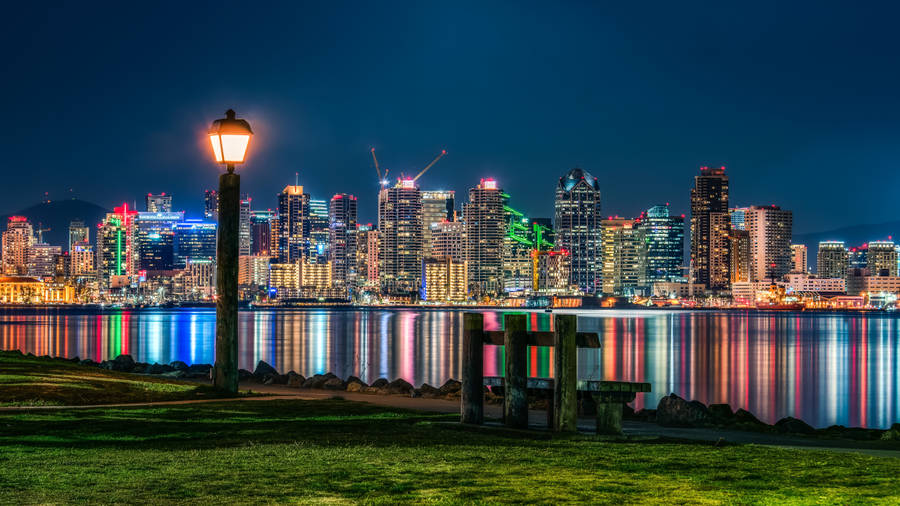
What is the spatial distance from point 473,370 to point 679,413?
751cm

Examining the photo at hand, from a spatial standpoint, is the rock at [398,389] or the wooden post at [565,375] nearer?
the wooden post at [565,375]

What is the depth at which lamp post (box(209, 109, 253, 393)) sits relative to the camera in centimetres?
1695

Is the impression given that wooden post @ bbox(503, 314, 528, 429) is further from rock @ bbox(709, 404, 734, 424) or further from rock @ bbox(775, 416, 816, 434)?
rock @ bbox(775, 416, 816, 434)

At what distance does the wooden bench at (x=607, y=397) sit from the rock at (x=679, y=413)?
6.58 metres

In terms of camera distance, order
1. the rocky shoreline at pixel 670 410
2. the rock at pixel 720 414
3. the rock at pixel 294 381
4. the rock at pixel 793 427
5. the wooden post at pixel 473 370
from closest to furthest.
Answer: the wooden post at pixel 473 370
the rocky shoreline at pixel 670 410
the rock at pixel 793 427
the rock at pixel 720 414
the rock at pixel 294 381

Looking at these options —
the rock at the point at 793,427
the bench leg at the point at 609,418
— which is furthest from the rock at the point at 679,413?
the bench leg at the point at 609,418

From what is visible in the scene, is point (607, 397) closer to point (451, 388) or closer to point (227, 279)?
point (227, 279)

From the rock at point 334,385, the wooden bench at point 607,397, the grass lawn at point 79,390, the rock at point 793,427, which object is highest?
the wooden bench at point 607,397

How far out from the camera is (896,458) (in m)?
11.7

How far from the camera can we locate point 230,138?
16.9 metres

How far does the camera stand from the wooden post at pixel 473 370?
13.2m

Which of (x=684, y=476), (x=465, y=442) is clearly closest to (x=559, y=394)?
(x=465, y=442)

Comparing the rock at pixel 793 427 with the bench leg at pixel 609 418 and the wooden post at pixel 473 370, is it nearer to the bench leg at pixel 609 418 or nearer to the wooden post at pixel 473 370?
the bench leg at pixel 609 418

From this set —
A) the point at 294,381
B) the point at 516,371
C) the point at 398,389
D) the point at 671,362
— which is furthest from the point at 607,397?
the point at 671,362
